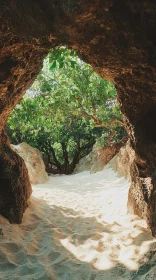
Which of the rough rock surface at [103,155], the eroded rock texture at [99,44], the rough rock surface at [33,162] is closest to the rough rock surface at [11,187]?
the eroded rock texture at [99,44]

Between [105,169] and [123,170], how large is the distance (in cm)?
407

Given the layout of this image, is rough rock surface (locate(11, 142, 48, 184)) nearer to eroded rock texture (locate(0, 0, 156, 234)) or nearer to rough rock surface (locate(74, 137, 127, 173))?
rough rock surface (locate(74, 137, 127, 173))

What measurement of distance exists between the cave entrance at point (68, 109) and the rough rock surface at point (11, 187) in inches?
63.1

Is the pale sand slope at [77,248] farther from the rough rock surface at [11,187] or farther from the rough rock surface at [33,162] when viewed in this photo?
the rough rock surface at [33,162]

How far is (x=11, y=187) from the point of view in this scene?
430cm

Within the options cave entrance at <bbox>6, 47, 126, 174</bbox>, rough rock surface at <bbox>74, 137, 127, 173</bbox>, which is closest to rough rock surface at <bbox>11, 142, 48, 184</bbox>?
cave entrance at <bbox>6, 47, 126, 174</bbox>

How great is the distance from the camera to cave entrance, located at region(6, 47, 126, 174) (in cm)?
622

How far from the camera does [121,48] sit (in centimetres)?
263

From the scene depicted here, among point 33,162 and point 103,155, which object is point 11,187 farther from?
point 103,155

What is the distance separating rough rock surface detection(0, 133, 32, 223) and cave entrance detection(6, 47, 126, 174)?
1.60 metres

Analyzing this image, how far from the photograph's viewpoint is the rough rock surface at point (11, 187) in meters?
4.14

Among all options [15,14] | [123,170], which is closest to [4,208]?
[15,14]

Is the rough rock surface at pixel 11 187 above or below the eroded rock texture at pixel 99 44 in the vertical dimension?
below

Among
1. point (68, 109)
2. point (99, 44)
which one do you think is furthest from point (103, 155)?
point (99, 44)
